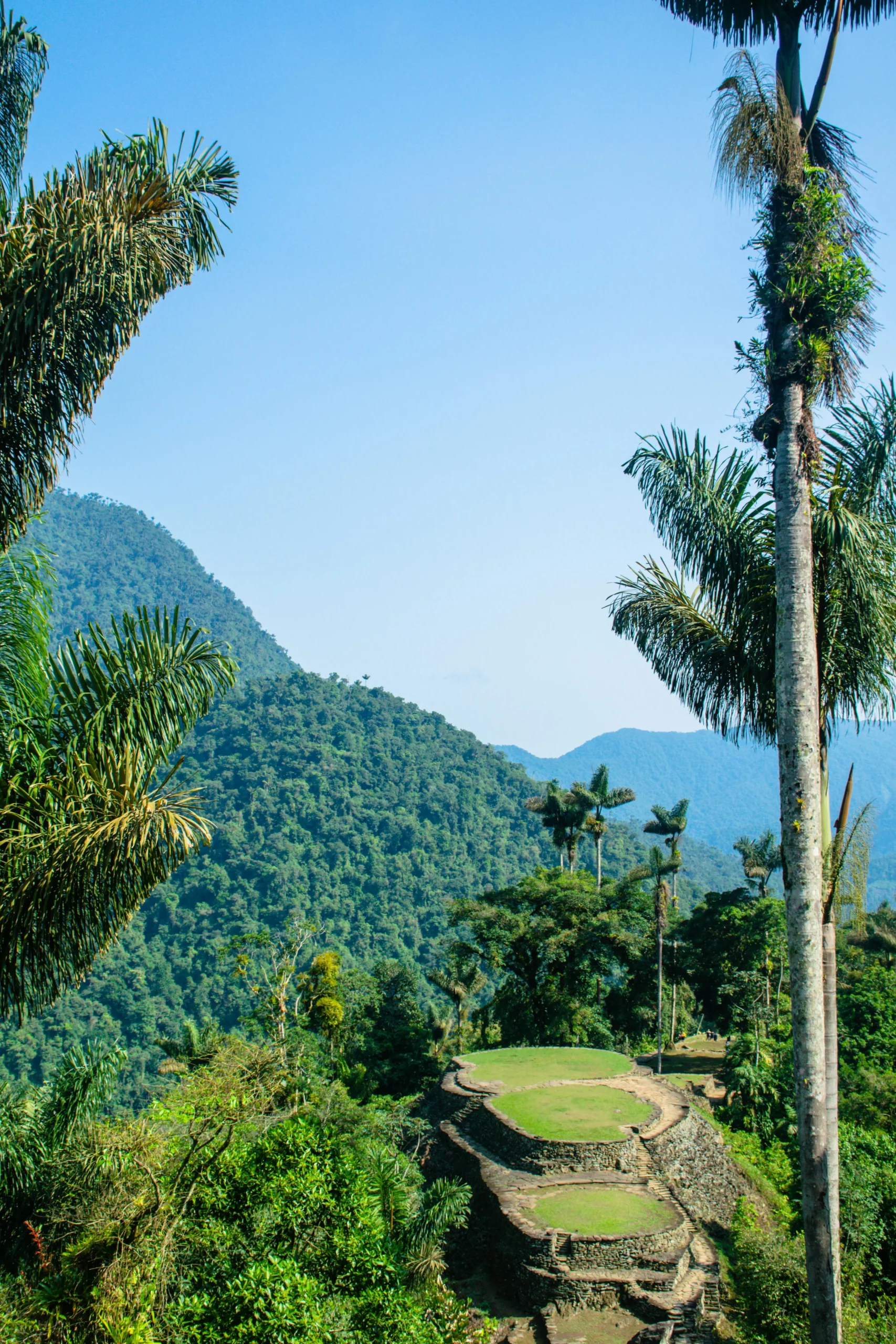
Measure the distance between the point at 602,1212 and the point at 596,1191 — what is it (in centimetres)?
64

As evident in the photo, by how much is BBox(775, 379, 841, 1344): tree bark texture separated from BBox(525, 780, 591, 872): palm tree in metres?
26.4

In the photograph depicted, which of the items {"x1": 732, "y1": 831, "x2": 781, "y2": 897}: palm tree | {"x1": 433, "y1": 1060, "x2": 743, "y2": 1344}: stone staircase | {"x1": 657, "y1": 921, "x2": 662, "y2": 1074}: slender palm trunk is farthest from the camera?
{"x1": 732, "y1": 831, "x2": 781, "y2": 897}: palm tree

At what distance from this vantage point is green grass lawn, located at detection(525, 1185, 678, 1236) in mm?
12070

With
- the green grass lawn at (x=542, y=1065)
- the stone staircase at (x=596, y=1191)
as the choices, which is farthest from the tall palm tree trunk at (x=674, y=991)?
the stone staircase at (x=596, y=1191)

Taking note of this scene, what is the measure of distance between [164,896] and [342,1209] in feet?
181

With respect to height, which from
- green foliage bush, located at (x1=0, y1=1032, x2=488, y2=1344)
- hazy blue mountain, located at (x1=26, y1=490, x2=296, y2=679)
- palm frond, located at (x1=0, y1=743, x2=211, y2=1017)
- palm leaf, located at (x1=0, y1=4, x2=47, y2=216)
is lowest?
green foliage bush, located at (x1=0, y1=1032, x2=488, y2=1344)

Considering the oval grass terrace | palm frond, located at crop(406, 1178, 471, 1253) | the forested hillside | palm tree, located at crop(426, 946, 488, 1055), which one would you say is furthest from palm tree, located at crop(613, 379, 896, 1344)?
the forested hillside

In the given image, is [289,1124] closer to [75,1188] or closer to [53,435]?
[75,1188]

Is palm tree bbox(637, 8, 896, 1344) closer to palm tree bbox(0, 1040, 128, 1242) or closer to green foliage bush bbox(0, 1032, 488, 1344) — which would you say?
green foliage bush bbox(0, 1032, 488, 1344)

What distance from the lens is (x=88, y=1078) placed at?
23.9ft

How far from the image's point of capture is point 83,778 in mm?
3875

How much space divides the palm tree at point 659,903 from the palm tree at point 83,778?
72.8 ft

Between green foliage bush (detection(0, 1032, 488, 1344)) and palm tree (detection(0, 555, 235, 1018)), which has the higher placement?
palm tree (detection(0, 555, 235, 1018))

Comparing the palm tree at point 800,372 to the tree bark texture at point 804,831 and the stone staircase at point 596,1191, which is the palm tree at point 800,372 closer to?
the tree bark texture at point 804,831
